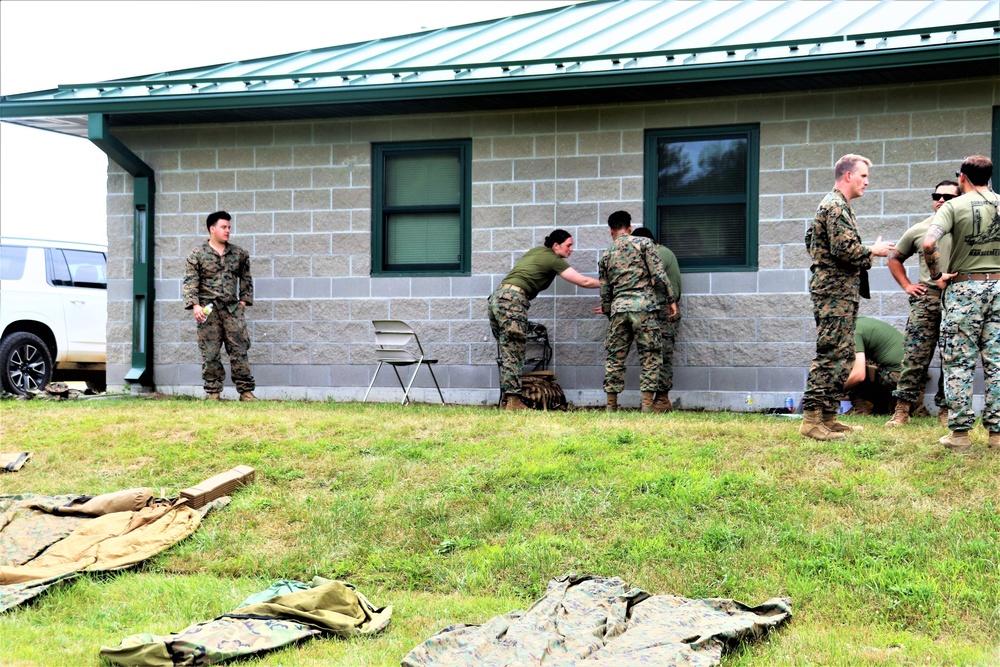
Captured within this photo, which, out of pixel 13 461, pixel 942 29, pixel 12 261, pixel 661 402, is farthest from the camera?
pixel 12 261

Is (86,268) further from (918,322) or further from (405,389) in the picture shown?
(918,322)

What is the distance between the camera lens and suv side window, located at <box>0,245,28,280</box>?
1337 cm

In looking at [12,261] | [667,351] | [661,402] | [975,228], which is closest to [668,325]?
[667,351]

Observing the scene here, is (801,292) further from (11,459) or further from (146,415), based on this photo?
(11,459)

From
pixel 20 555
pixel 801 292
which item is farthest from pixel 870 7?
pixel 20 555

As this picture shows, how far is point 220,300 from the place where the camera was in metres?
11.8

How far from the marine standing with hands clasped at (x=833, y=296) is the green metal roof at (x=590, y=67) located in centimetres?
Answer: 276

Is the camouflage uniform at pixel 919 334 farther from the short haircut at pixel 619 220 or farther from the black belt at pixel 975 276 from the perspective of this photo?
the short haircut at pixel 619 220

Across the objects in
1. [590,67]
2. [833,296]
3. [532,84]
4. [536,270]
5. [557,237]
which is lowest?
[833,296]

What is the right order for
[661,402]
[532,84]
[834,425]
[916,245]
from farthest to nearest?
1. [532,84]
2. [661,402]
3. [916,245]
4. [834,425]

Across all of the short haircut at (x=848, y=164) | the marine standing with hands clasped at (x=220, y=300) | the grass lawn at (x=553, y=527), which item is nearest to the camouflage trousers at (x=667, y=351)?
the grass lawn at (x=553, y=527)

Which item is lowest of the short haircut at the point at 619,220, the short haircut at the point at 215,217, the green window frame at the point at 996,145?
the short haircut at the point at 619,220

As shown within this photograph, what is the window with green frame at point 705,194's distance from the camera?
11250 mm

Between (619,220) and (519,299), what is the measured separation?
133 cm
